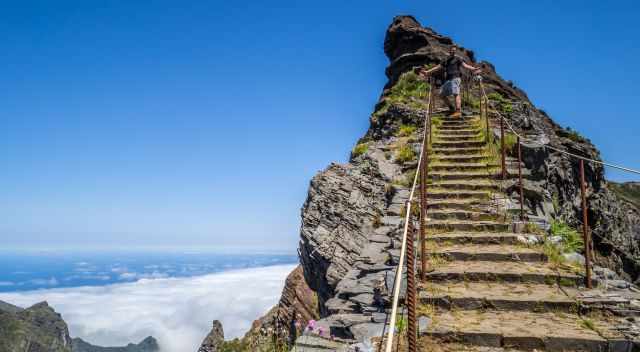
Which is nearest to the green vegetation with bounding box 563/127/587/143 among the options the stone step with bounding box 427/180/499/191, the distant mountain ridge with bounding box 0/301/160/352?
the stone step with bounding box 427/180/499/191

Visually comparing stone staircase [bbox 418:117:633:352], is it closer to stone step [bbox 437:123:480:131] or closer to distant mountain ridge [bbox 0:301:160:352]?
stone step [bbox 437:123:480:131]

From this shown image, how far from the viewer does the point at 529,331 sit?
4.54 meters

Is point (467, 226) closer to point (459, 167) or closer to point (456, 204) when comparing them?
point (456, 204)

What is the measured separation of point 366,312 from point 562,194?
342 inches

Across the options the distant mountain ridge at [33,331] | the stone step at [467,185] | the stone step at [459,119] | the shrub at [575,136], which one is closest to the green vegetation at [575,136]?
the shrub at [575,136]

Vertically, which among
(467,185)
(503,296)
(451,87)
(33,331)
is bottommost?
(33,331)

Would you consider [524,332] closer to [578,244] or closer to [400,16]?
[578,244]

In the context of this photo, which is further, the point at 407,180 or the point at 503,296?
the point at 407,180

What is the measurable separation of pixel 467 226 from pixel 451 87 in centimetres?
854

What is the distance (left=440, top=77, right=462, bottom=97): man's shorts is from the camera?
14.7 meters

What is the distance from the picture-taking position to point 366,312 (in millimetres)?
5562

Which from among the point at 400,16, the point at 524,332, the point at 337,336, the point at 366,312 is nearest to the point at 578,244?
the point at 524,332

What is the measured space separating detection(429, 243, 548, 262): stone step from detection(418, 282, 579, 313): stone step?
844 millimetres

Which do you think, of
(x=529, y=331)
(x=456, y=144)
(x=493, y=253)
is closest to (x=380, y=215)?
(x=456, y=144)
